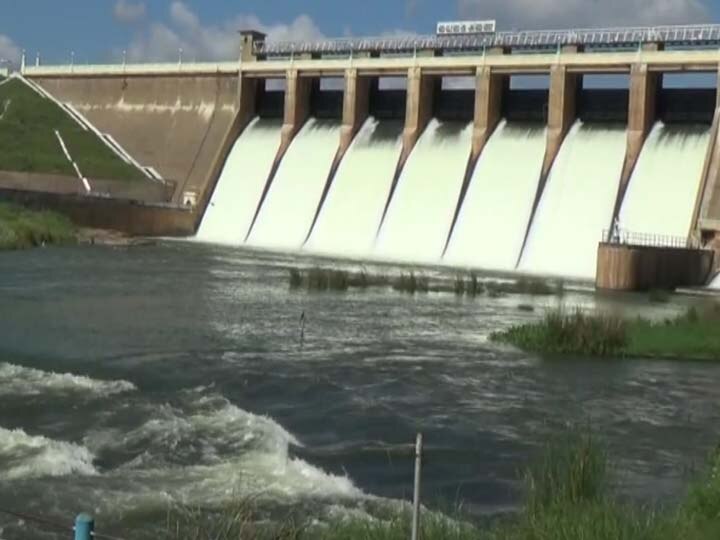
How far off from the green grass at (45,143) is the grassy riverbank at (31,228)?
9243mm

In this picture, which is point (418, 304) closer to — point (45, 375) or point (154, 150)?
point (45, 375)

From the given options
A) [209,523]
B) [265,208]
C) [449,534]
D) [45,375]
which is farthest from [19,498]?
[265,208]

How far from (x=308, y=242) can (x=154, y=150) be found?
1443 centimetres

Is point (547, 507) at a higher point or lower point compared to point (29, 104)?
lower

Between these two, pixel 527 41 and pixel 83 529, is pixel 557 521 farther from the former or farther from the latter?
pixel 527 41

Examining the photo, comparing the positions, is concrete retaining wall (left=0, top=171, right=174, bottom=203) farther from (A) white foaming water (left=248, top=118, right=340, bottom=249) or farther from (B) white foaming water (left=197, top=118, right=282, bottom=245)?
(A) white foaming water (left=248, top=118, right=340, bottom=249)

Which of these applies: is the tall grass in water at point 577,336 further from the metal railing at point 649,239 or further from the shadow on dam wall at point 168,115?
the shadow on dam wall at point 168,115

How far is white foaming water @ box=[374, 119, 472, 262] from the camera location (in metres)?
42.2

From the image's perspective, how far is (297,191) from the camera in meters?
48.1

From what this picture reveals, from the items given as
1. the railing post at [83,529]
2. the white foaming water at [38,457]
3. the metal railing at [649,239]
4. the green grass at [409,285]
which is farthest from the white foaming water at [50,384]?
the metal railing at [649,239]

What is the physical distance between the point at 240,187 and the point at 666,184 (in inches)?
804

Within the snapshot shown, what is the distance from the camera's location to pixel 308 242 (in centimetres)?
4628

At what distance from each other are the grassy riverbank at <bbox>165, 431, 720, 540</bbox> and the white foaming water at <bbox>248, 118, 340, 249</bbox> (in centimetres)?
3770

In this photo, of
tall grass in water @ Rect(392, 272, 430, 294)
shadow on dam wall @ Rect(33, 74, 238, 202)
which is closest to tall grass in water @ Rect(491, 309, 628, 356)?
tall grass in water @ Rect(392, 272, 430, 294)
